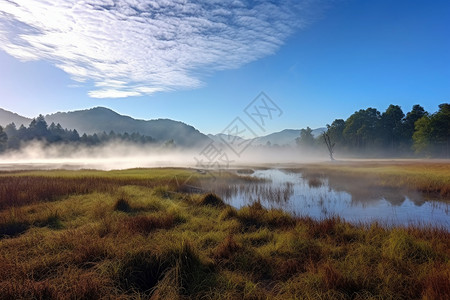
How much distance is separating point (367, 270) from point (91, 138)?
123699mm

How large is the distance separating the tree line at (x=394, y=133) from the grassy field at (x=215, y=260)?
235 feet

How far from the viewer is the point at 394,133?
83.6 m

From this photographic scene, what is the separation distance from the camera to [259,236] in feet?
29.7

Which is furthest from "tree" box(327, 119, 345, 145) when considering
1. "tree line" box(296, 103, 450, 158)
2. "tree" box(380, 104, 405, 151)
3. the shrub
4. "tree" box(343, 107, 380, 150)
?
the shrub

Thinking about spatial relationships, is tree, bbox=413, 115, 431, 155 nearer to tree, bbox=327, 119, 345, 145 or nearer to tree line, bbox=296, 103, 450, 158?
tree line, bbox=296, 103, 450, 158

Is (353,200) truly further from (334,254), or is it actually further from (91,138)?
(91,138)

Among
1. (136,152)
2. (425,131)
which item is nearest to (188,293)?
(425,131)

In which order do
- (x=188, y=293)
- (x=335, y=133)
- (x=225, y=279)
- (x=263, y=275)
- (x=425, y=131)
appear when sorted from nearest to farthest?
(x=188, y=293), (x=225, y=279), (x=263, y=275), (x=425, y=131), (x=335, y=133)

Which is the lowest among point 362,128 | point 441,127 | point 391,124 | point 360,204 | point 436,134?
point 360,204

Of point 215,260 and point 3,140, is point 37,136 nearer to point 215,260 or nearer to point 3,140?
point 3,140

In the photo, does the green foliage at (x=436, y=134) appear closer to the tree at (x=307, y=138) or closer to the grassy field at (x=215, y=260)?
the tree at (x=307, y=138)

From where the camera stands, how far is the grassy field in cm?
503

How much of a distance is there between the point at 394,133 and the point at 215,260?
96.5 m

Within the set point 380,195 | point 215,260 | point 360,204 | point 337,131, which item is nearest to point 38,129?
point 360,204
